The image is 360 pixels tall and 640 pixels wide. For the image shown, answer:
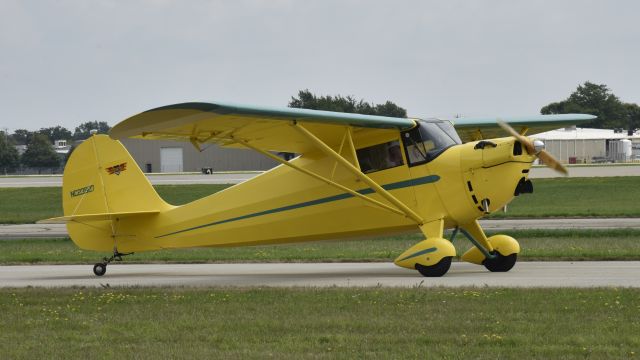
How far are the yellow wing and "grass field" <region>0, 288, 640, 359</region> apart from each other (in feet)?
8.34

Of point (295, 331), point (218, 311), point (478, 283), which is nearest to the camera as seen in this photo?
point (295, 331)

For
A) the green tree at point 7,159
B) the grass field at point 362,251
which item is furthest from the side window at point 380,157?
the green tree at point 7,159

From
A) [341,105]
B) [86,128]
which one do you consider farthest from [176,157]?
[86,128]

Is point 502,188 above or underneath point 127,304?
above

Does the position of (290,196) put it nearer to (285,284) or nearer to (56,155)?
(285,284)

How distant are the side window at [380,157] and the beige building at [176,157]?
77.1m

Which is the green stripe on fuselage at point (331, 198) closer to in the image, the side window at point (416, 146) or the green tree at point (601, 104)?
the side window at point (416, 146)

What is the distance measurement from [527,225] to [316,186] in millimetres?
14151

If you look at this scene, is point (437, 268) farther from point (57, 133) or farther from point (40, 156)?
point (57, 133)

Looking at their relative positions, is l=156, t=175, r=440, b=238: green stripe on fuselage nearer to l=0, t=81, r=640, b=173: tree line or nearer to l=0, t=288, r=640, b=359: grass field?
l=0, t=288, r=640, b=359: grass field

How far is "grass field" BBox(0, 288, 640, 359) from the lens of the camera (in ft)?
29.5

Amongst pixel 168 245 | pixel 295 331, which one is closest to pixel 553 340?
pixel 295 331

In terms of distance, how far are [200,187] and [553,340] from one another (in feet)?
155

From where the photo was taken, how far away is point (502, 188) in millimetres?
14953
